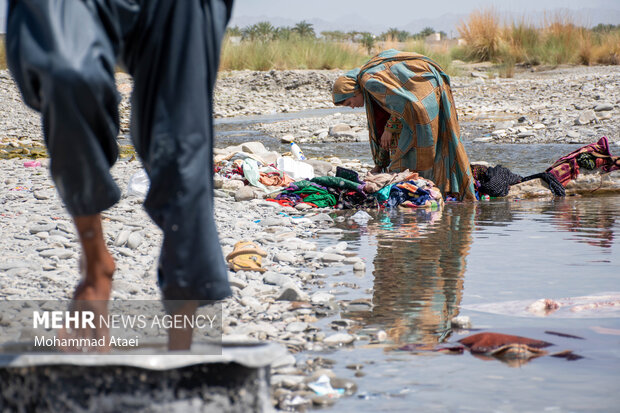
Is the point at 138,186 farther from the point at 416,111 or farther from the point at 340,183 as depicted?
the point at 416,111

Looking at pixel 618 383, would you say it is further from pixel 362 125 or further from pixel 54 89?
pixel 362 125

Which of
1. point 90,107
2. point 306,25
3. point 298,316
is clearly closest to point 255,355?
point 90,107

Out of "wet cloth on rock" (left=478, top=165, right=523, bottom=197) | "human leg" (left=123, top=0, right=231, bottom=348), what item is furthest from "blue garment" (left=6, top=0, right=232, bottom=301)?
"wet cloth on rock" (left=478, top=165, right=523, bottom=197)

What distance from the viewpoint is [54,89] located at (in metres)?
1.47

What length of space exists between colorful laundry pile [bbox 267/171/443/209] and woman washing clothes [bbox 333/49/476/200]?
11.9 inches

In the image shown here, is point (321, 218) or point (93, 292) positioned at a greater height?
point (93, 292)

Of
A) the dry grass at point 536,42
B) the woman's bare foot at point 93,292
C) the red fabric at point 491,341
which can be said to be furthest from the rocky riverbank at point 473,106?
the woman's bare foot at point 93,292

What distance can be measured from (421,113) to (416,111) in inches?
2.0

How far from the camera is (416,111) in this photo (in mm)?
6629

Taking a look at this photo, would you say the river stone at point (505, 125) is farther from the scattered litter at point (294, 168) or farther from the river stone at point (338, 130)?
the scattered litter at point (294, 168)

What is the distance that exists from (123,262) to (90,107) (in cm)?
226

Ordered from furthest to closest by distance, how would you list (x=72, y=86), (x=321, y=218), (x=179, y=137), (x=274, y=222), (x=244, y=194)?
(x=244, y=194) < (x=321, y=218) < (x=274, y=222) < (x=179, y=137) < (x=72, y=86)

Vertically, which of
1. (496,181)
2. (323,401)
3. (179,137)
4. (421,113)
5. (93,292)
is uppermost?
(421,113)

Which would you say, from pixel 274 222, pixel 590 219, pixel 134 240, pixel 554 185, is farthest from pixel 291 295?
pixel 554 185
